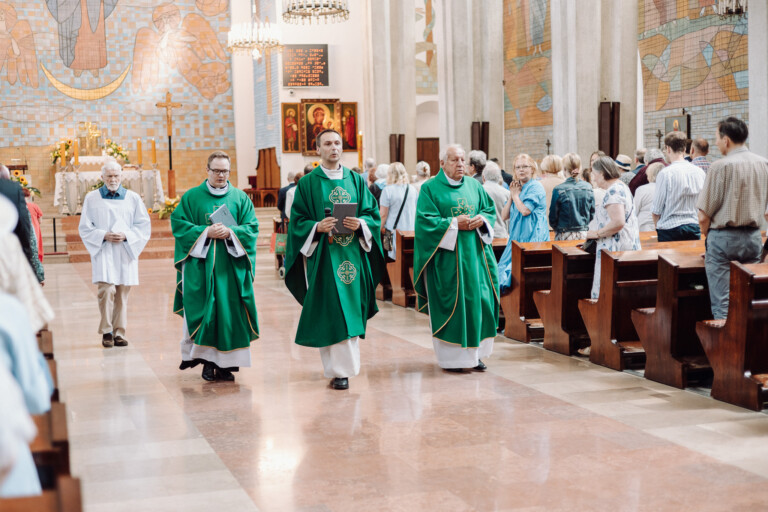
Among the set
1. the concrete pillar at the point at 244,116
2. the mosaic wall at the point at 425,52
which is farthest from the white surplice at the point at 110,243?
the concrete pillar at the point at 244,116

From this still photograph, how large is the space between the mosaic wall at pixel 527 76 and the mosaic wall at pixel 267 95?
5654 millimetres

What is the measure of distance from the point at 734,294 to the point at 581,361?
5.87ft

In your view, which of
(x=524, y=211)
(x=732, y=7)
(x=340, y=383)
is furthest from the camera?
(x=732, y=7)

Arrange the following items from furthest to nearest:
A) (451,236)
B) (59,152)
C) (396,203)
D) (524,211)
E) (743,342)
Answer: (59,152)
(396,203)
(524,211)
(451,236)
(743,342)

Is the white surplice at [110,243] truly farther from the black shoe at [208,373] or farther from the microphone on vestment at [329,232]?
the microphone on vestment at [329,232]

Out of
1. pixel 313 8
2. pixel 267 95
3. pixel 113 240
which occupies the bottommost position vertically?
pixel 113 240

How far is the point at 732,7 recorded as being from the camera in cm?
1316

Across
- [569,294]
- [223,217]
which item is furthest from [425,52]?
[223,217]

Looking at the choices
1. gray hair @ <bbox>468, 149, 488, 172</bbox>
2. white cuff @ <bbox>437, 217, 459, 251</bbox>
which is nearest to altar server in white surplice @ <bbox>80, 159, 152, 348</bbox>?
white cuff @ <bbox>437, 217, 459, 251</bbox>

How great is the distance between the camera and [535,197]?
27.2 feet

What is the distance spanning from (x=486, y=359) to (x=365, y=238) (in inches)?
63.2

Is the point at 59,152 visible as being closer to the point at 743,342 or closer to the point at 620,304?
the point at 620,304

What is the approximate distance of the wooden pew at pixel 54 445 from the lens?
7.91ft

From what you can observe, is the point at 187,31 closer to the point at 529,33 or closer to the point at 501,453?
the point at 529,33
